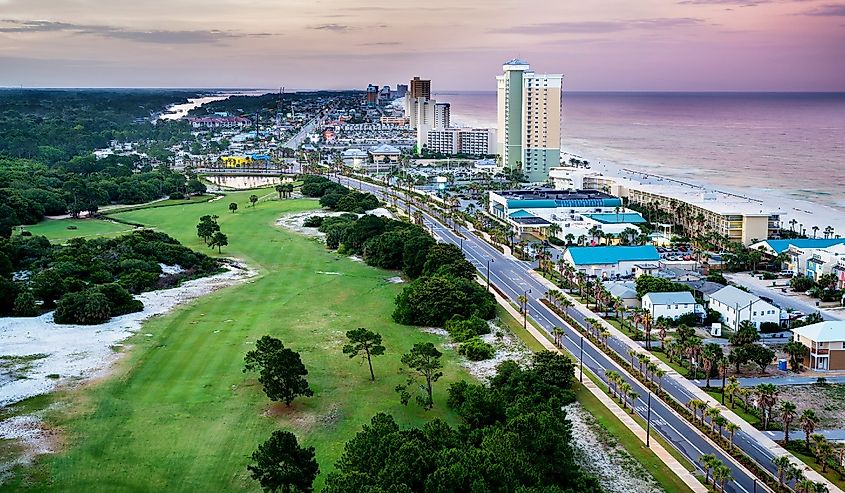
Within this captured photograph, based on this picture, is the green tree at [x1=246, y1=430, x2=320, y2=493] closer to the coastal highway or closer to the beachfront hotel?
the coastal highway

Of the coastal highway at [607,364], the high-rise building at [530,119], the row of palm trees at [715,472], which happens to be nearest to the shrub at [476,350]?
the coastal highway at [607,364]

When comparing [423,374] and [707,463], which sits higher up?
[707,463]

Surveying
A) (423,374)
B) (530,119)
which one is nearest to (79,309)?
(423,374)

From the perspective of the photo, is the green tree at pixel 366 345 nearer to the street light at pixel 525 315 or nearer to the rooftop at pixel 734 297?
the street light at pixel 525 315

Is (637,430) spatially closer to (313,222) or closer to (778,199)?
(313,222)

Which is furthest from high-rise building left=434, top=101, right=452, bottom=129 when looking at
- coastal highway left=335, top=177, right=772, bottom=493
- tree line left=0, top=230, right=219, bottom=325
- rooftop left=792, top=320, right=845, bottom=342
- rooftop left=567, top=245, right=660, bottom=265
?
rooftop left=792, top=320, right=845, bottom=342

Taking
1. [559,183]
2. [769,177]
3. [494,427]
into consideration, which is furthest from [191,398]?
[769,177]

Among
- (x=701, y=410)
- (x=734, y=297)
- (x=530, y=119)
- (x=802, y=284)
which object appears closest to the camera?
(x=701, y=410)
